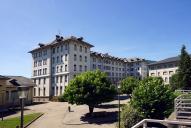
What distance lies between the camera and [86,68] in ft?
259

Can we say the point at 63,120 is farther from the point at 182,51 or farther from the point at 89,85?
the point at 182,51

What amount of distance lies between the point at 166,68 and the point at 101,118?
5808cm

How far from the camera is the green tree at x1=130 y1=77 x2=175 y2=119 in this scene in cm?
2797

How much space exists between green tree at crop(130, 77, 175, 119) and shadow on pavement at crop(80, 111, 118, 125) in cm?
974

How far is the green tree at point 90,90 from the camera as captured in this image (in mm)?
39822

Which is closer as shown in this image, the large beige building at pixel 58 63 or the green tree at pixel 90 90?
the green tree at pixel 90 90

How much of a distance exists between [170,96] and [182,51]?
136ft

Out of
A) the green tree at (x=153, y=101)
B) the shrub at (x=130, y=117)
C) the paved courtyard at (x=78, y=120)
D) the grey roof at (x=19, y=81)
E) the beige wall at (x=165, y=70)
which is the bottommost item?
the paved courtyard at (x=78, y=120)

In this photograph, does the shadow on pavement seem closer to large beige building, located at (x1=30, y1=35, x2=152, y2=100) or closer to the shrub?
the shrub

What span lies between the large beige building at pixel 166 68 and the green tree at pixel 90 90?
52310 mm

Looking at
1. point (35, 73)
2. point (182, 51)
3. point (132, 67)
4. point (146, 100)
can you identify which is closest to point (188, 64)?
point (182, 51)

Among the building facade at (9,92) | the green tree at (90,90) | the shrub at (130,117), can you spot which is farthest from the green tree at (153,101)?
the building facade at (9,92)

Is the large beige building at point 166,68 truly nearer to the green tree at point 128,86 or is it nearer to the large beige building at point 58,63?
the large beige building at point 58,63

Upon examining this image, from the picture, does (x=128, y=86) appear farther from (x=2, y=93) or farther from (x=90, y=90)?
(x=2, y=93)
